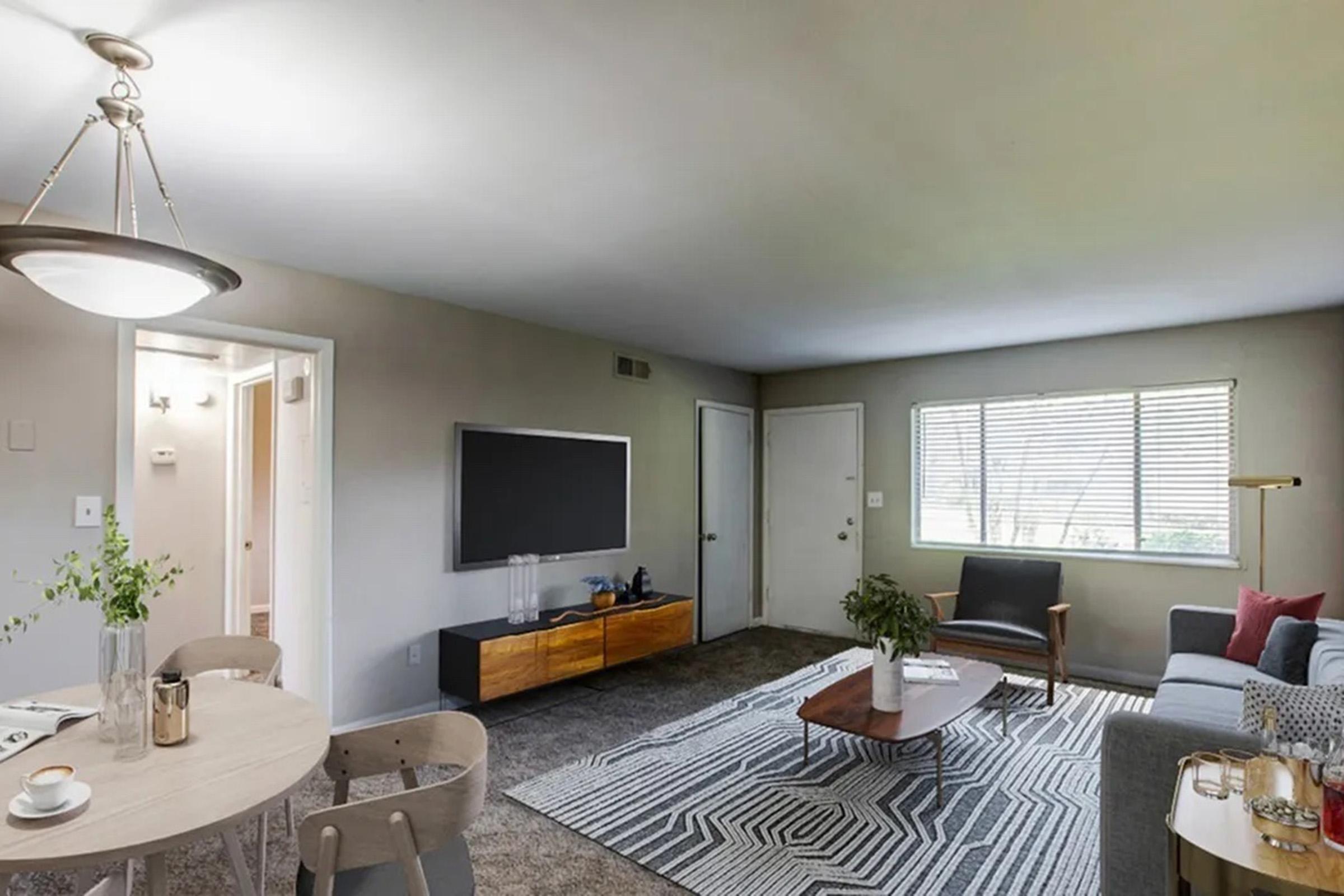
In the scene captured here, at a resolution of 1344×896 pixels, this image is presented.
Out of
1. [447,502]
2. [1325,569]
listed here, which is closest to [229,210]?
[447,502]

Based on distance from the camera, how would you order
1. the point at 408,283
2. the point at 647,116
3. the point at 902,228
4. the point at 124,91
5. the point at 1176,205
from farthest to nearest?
the point at 408,283, the point at 902,228, the point at 1176,205, the point at 647,116, the point at 124,91

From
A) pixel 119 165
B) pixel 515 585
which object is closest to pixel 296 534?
pixel 515 585

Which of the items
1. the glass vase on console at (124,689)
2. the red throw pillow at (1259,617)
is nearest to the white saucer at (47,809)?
the glass vase on console at (124,689)

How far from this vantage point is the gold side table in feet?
4.10

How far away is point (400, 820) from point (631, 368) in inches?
164

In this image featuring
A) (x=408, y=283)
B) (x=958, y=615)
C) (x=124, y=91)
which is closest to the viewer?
(x=124, y=91)

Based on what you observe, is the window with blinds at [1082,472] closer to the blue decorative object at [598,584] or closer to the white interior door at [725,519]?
the white interior door at [725,519]

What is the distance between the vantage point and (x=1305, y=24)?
5.10 feet

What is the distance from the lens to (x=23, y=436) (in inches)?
105

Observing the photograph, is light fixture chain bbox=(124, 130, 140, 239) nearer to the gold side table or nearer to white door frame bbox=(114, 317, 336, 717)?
white door frame bbox=(114, 317, 336, 717)

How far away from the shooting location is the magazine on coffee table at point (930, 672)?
3430 millimetres

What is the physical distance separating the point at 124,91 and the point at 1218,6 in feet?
8.51

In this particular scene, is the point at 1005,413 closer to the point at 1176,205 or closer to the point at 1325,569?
the point at 1325,569

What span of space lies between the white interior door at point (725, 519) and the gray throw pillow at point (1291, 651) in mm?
3662
